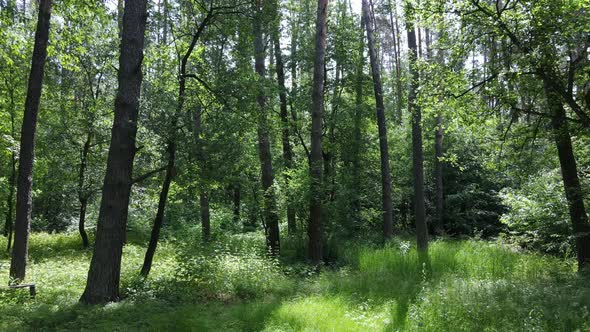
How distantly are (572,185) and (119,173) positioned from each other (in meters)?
8.87

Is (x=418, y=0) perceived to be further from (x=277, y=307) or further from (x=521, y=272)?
(x=277, y=307)

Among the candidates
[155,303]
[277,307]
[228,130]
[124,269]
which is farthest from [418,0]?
[124,269]

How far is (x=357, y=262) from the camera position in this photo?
10789mm

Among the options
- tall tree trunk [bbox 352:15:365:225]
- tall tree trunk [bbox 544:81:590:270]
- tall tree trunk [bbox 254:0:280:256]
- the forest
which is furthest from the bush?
tall tree trunk [bbox 254:0:280:256]

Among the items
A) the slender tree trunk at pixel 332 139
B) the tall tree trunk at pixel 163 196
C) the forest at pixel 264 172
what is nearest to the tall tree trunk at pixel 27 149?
the forest at pixel 264 172

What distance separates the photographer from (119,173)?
23.5 feet

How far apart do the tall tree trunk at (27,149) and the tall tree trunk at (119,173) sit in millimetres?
2998

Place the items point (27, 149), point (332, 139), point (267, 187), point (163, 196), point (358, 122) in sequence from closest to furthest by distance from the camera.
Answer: point (163, 196) → point (27, 149) → point (267, 187) → point (332, 139) → point (358, 122)

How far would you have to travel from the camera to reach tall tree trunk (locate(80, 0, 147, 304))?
6.95 metres

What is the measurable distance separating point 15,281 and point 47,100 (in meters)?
8.24

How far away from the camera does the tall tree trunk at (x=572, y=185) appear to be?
748 cm

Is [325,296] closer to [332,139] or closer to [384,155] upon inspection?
[384,155]

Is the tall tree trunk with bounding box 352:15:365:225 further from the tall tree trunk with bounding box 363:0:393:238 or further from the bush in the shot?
the bush

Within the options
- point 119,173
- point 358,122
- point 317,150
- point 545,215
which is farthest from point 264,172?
point 545,215
